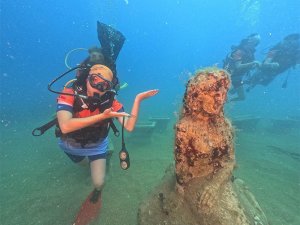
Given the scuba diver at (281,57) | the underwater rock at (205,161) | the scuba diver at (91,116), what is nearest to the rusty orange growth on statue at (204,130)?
the underwater rock at (205,161)

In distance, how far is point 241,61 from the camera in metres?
10.6

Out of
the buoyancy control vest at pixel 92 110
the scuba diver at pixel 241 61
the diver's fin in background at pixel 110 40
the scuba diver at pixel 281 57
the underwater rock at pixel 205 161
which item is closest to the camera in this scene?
the underwater rock at pixel 205 161

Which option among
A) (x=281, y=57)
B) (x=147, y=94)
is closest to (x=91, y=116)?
(x=147, y=94)

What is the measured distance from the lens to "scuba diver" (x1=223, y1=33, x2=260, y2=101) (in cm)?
1033

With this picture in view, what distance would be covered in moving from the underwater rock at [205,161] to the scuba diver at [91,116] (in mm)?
1020

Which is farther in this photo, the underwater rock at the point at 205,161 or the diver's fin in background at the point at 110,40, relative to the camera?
the diver's fin in background at the point at 110,40

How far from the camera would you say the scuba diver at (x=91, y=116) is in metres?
3.77

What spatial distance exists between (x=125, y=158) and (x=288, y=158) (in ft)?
24.0

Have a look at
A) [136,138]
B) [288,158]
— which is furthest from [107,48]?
[288,158]

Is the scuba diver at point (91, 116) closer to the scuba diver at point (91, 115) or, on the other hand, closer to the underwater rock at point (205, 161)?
the scuba diver at point (91, 115)

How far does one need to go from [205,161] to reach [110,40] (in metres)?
5.22

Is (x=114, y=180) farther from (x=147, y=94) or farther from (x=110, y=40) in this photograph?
(x=110, y=40)

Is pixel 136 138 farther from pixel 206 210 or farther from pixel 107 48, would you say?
pixel 206 210

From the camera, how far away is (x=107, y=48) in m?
6.93
